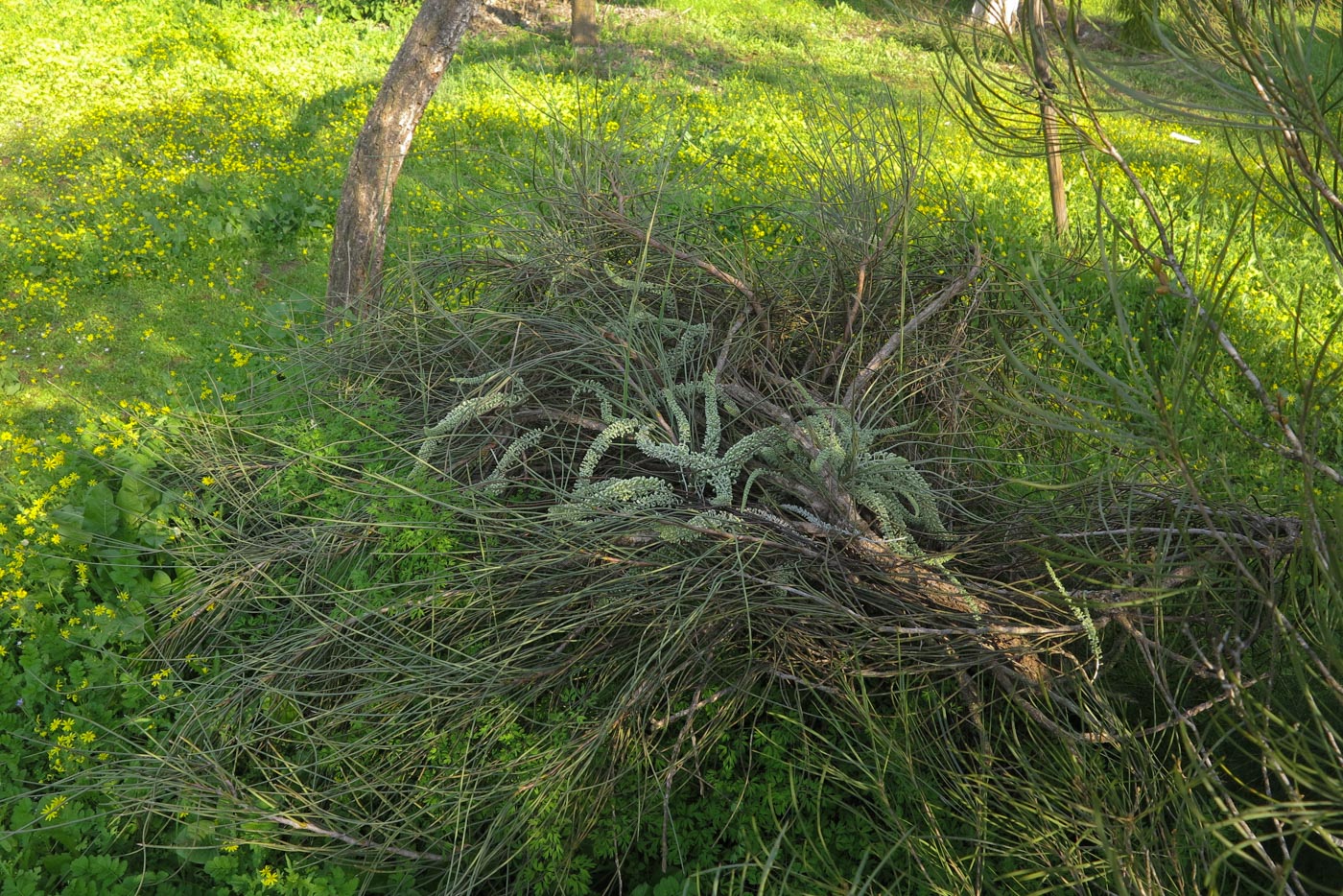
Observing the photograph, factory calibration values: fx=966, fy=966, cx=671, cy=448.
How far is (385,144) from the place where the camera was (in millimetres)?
4828

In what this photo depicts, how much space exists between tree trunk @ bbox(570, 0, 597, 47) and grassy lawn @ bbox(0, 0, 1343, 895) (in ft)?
4.71

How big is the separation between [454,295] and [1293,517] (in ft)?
10.9

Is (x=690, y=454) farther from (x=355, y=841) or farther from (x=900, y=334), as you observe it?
(x=355, y=841)

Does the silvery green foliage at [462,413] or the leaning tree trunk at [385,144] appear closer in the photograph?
the silvery green foliage at [462,413]

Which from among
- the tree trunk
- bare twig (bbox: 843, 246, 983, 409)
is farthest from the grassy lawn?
the tree trunk

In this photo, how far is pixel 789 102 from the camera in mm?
9078

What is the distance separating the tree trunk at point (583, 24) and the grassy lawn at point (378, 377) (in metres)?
1.44

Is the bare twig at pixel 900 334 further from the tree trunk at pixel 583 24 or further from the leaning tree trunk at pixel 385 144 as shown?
the tree trunk at pixel 583 24

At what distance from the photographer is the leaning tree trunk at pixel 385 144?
474cm

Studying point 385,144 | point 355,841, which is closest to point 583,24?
point 385,144

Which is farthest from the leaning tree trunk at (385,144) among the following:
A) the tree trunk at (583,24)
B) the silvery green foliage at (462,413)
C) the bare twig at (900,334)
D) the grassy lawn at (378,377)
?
the tree trunk at (583,24)

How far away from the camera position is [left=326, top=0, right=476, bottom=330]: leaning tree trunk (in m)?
4.74

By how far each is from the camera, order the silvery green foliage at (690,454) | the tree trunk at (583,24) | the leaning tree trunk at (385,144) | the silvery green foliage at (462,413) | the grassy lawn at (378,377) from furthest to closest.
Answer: the tree trunk at (583,24) → the leaning tree trunk at (385,144) → the silvery green foliage at (462,413) → the silvery green foliage at (690,454) → the grassy lawn at (378,377)

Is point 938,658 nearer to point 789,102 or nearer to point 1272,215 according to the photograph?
point 1272,215
